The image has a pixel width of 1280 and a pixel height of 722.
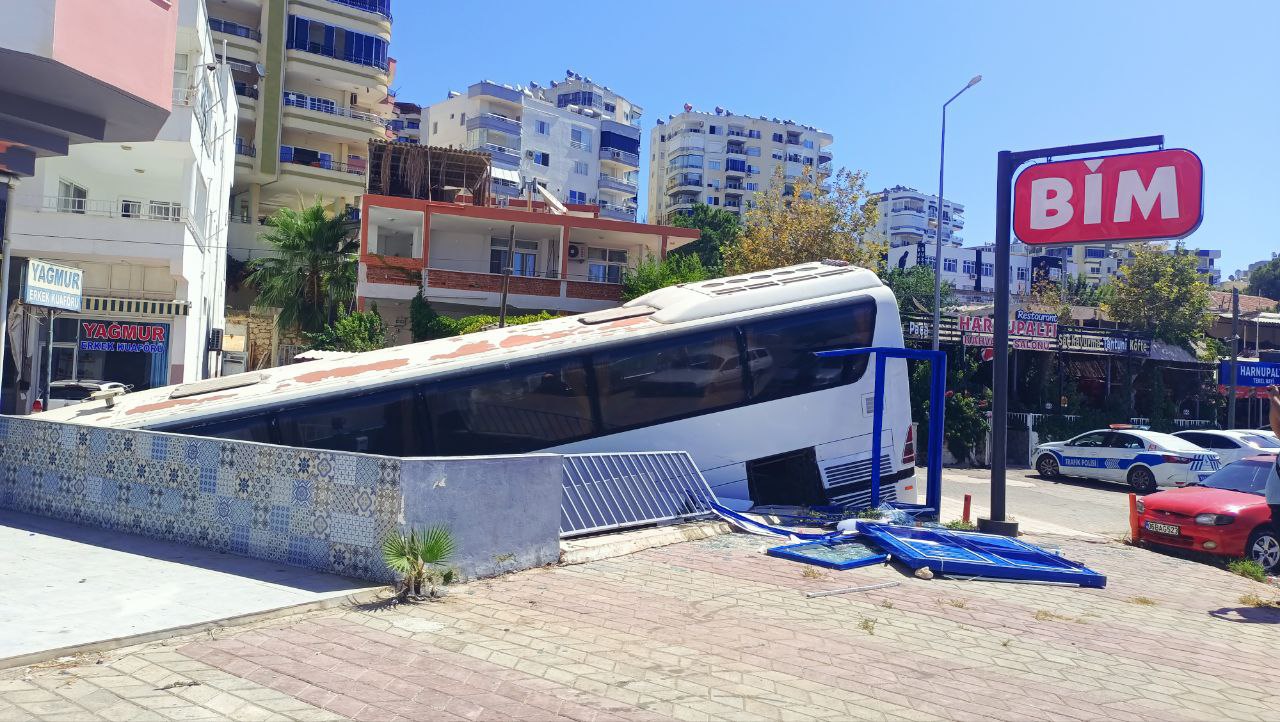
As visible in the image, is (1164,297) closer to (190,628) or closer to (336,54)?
(190,628)

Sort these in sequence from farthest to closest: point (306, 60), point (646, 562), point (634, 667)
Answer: point (306, 60)
point (646, 562)
point (634, 667)

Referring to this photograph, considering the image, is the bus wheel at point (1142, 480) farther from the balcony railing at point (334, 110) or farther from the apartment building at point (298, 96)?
the balcony railing at point (334, 110)

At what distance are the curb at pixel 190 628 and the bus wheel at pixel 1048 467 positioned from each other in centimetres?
2258

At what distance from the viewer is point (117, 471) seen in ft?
29.4

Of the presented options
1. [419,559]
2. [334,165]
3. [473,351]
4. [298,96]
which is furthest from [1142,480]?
[298,96]

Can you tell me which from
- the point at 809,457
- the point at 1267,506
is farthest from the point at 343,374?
the point at 1267,506

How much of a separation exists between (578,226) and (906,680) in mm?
31610

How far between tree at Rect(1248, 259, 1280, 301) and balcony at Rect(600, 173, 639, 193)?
70.3m

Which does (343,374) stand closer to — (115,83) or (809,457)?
(115,83)

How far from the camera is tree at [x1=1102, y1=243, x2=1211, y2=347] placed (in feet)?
118

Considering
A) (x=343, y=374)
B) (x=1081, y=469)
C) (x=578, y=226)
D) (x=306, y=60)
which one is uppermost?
(x=306, y=60)

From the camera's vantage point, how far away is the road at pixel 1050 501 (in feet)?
51.3

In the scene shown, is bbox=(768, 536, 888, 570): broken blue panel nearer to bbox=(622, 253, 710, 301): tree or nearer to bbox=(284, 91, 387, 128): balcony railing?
bbox=(622, 253, 710, 301): tree

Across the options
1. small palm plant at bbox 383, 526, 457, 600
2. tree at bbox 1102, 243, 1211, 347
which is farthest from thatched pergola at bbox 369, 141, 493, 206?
small palm plant at bbox 383, 526, 457, 600
